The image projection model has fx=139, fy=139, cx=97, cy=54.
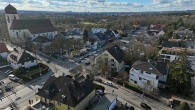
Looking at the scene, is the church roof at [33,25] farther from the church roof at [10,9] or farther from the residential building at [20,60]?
the residential building at [20,60]

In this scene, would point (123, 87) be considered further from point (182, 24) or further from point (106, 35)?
point (182, 24)

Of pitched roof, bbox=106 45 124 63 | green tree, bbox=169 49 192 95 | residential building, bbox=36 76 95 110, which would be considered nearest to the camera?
residential building, bbox=36 76 95 110

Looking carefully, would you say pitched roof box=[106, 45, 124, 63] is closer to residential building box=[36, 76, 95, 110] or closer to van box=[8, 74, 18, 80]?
residential building box=[36, 76, 95, 110]

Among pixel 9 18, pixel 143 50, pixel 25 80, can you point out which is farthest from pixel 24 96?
pixel 9 18

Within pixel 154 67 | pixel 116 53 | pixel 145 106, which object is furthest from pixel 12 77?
pixel 154 67

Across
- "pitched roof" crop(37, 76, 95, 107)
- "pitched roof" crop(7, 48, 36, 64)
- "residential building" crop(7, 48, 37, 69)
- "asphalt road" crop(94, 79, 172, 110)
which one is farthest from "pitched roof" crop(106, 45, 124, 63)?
"pitched roof" crop(7, 48, 36, 64)

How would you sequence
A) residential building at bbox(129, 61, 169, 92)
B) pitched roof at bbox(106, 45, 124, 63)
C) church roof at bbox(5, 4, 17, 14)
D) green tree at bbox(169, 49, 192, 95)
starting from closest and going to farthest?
1. green tree at bbox(169, 49, 192, 95)
2. residential building at bbox(129, 61, 169, 92)
3. pitched roof at bbox(106, 45, 124, 63)
4. church roof at bbox(5, 4, 17, 14)

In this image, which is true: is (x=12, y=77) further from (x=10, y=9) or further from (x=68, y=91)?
(x=10, y=9)
